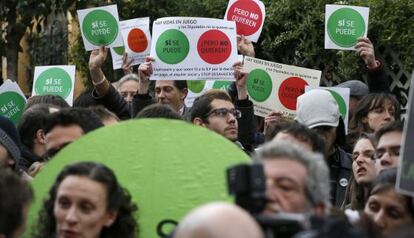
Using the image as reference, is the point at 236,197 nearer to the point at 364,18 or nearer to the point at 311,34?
the point at 364,18

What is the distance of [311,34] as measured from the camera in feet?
45.4

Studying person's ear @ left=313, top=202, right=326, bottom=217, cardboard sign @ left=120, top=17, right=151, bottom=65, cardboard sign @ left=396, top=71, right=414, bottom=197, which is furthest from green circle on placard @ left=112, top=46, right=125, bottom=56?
person's ear @ left=313, top=202, right=326, bottom=217

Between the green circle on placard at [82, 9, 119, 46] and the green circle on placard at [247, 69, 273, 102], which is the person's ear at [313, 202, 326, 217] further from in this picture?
the green circle on placard at [82, 9, 119, 46]

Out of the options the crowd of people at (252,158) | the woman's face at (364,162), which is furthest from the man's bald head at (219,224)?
A: the woman's face at (364,162)

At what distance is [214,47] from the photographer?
28.5ft

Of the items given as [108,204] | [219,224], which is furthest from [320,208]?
[219,224]

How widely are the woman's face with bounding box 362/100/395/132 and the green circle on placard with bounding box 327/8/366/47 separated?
1631 millimetres

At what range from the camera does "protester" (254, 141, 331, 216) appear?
4.08 meters

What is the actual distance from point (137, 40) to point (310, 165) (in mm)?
5722

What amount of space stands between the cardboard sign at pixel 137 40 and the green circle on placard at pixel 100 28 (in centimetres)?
42

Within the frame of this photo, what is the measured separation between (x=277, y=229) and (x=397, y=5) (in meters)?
9.93

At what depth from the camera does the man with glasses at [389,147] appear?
5.81 metres

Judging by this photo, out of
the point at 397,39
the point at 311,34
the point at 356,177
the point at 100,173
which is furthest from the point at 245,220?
the point at 311,34

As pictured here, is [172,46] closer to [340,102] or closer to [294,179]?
[340,102]
